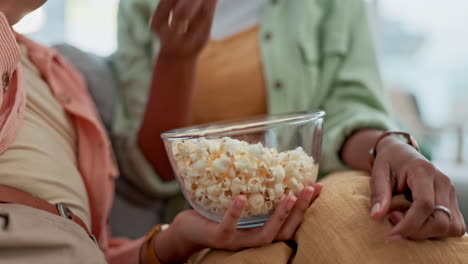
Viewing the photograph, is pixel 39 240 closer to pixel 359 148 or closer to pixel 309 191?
pixel 309 191

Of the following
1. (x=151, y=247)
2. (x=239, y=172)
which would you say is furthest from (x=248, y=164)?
(x=151, y=247)

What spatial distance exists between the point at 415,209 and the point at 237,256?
0.18 meters

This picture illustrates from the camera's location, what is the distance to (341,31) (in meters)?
0.86

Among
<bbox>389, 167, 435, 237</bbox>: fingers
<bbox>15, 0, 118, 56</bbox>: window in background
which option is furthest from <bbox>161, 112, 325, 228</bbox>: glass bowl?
<bbox>15, 0, 118, 56</bbox>: window in background

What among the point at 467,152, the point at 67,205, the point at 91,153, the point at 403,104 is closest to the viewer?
the point at 67,205

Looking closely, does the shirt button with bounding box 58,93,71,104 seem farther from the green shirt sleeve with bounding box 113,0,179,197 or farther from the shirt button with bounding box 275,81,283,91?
the shirt button with bounding box 275,81,283,91

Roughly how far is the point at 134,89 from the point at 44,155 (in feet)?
1.31

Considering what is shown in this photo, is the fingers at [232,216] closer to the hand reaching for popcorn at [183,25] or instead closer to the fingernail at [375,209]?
the fingernail at [375,209]

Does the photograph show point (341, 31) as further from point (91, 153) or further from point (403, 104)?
point (403, 104)

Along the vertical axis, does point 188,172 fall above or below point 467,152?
above

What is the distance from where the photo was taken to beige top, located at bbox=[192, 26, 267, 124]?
34.7 inches

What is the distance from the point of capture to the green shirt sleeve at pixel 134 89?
87 cm

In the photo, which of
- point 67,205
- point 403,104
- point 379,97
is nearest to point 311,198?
point 67,205

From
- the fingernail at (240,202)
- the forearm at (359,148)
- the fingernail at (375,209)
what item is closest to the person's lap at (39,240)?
the fingernail at (240,202)
